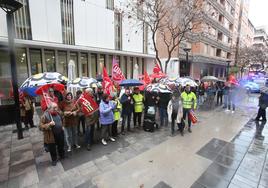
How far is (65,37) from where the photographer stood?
10.2 meters

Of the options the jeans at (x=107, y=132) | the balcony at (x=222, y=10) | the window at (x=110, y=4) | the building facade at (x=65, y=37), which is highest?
the balcony at (x=222, y=10)

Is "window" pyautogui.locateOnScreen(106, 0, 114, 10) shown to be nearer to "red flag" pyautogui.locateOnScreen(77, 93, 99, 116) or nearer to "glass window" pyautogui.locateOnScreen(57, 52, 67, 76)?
"glass window" pyautogui.locateOnScreen(57, 52, 67, 76)

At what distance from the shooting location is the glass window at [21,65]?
9.41m

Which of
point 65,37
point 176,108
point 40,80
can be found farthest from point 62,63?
point 176,108

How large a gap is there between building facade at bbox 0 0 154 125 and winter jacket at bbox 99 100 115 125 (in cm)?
546

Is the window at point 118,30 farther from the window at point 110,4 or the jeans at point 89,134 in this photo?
the jeans at point 89,134

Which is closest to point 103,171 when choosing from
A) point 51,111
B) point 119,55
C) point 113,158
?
point 113,158

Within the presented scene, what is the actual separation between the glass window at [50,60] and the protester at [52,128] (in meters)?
7.92

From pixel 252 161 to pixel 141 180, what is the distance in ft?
11.0

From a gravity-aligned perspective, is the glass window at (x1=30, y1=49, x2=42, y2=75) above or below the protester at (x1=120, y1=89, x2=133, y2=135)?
above

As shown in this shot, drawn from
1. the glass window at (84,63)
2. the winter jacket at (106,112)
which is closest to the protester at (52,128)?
the winter jacket at (106,112)

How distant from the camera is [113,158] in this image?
Answer: 4449 mm

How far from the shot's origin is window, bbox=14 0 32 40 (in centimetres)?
855

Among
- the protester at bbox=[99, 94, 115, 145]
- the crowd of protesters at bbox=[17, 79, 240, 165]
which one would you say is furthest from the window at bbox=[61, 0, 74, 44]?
the protester at bbox=[99, 94, 115, 145]
